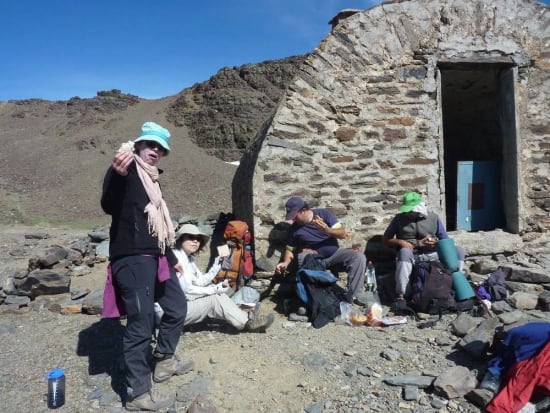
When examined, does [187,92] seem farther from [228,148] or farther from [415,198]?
[415,198]

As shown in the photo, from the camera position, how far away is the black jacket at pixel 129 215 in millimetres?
3000

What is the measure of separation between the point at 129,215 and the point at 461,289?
3.56 metres

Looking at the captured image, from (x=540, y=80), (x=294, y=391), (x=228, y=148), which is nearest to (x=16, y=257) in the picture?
(x=294, y=391)

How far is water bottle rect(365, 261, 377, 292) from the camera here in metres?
5.35

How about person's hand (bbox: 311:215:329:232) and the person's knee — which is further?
person's hand (bbox: 311:215:329:232)

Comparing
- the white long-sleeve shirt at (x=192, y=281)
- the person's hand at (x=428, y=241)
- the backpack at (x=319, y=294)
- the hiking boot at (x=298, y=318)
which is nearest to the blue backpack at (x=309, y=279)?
the backpack at (x=319, y=294)

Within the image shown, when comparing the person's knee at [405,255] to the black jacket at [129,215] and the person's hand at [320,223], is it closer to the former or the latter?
the person's hand at [320,223]

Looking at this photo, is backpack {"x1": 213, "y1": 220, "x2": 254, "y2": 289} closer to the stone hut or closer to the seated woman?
the stone hut

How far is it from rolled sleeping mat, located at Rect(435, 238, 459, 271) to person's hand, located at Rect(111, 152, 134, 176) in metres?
3.64

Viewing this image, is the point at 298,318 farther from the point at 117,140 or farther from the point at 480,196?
the point at 117,140

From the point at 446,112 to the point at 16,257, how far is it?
8.35 metres

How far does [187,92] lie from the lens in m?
37.6

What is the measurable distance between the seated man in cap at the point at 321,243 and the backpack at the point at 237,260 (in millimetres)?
452

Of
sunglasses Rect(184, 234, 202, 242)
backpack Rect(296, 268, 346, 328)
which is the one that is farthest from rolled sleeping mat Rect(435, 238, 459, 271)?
sunglasses Rect(184, 234, 202, 242)
